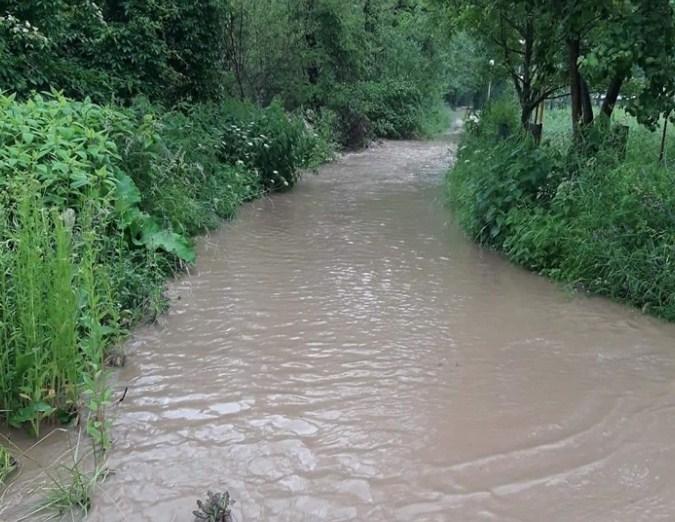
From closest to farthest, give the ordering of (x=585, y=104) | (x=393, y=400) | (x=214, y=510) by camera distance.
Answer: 1. (x=214, y=510)
2. (x=393, y=400)
3. (x=585, y=104)

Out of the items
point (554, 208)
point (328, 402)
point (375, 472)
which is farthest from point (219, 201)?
point (375, 472)

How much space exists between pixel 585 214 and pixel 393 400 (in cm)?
368

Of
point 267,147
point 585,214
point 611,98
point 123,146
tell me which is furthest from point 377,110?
point 585,214

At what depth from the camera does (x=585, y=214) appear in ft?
22.2

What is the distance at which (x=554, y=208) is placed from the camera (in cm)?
731

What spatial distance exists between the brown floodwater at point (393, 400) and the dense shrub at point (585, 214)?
297mm

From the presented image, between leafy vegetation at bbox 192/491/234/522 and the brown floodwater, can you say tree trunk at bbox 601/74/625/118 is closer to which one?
the brown floodwater

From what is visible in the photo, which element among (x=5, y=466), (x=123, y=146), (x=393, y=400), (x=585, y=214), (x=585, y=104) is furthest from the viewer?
(x=585, y=104)

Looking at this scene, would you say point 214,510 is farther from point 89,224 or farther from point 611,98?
point 611,98

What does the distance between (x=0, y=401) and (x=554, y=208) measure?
5876mm

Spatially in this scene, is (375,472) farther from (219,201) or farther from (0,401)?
(219,201)

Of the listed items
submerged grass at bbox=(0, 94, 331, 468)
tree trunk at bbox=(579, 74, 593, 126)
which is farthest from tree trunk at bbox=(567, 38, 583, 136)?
submerged grass at bbox=(0, 94, 331, 468)

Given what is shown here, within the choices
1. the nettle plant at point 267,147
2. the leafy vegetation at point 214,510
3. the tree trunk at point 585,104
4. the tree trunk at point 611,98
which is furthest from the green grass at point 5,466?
the nettle plant at point 267,147

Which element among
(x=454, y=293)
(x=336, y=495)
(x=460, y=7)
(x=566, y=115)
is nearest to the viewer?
(x=336, y=495)
